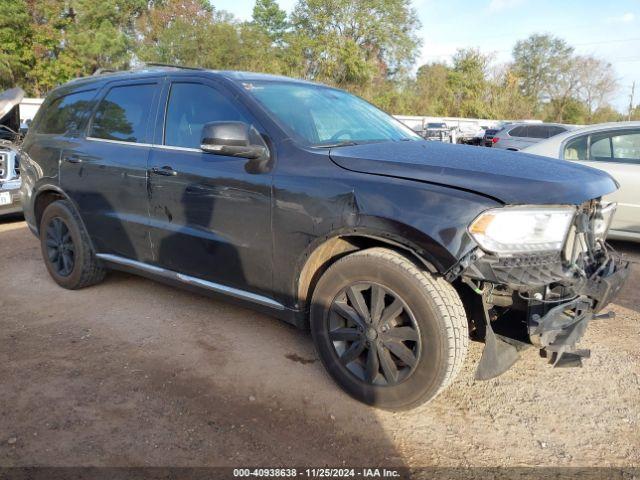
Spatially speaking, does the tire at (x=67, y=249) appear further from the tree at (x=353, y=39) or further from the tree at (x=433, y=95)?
the tree at (x=433, y=95)

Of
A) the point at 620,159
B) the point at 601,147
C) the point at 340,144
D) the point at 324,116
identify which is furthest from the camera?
the point at 601,147

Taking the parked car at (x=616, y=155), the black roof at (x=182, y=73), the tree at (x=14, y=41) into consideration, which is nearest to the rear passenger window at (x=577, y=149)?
the parked car at (x=616, y=155)

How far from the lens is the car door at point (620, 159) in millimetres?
5543

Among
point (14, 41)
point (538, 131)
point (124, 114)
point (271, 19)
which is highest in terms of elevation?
point (271, 19)

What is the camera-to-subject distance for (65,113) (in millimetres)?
4500

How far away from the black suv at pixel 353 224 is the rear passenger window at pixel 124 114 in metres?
0.02

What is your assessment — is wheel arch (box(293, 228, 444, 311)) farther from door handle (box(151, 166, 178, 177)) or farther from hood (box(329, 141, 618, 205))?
door handle (box(151, 166, 178, 177))

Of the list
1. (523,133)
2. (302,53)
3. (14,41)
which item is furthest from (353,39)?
(523,133)

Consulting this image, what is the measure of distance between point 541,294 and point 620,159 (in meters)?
4.17

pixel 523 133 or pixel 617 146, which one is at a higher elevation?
pixel 523 133

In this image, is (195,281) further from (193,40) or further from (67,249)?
(193,40)

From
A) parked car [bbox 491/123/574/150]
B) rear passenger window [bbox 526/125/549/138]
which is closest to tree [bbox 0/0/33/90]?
parked car [bbox 491/123/574/150]

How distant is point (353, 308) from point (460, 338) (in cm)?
57

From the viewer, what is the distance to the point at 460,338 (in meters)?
2.45
